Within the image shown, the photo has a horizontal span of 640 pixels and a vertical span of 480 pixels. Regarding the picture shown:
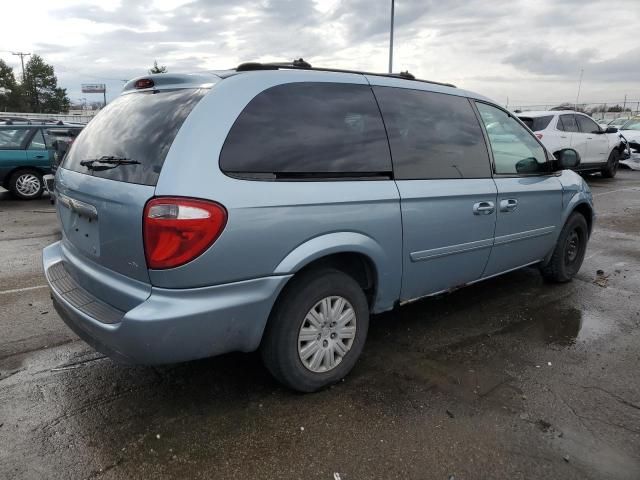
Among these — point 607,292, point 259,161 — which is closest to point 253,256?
point 259,161

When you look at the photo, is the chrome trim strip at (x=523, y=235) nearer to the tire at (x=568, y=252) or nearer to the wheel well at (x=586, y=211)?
the tire at (x=568, y=252)

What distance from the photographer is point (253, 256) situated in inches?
101

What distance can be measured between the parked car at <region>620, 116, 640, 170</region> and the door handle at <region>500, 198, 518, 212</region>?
1615cm

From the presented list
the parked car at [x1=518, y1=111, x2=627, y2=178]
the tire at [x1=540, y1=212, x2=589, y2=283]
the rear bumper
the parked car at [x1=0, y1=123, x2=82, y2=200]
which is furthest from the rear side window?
the parked car at [x1=518, y1=111, x2=627, y2=178]

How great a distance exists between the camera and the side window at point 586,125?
13.5 meters

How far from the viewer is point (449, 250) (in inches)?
142

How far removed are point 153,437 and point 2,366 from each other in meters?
1.49

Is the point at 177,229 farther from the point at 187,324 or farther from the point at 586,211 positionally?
the point at 586,211

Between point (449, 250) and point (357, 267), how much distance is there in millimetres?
771

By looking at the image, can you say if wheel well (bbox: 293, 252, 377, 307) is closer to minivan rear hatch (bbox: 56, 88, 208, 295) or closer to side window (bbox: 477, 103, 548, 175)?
minivan rear hatch (bbox: 56, 88, 208, 295)

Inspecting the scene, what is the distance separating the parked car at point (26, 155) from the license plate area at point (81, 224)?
8.84 m

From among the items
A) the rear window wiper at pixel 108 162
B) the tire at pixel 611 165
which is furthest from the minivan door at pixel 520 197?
the tire at pixel 611 165

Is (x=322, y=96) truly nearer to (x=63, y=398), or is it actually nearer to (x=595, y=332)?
(x=63, y=398)

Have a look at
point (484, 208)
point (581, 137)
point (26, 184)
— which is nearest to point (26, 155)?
point (26, 184)
